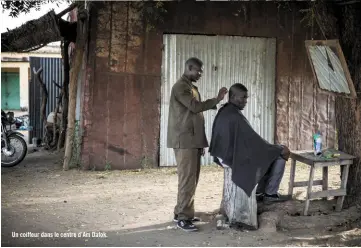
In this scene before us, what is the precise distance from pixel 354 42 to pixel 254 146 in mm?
1787

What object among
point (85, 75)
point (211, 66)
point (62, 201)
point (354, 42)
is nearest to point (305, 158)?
point (354, 42)

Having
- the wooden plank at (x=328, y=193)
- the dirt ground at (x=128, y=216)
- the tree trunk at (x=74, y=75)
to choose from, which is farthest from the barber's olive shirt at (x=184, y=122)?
the tree trunk at (x=74, y=75)

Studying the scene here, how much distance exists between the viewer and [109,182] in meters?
8.16

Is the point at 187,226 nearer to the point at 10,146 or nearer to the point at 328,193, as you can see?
the point at 328,193

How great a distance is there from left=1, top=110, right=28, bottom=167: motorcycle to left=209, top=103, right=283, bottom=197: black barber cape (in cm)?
534

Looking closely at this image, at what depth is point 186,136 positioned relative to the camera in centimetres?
538

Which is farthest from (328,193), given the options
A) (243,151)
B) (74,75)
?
(74,75)

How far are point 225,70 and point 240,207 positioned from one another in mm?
4619

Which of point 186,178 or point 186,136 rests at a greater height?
point 186,136

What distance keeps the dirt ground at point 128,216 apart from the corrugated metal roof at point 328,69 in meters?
1.47

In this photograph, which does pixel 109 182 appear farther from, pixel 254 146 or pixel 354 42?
pixel 354 42

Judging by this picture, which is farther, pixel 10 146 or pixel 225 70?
pixel 225 70

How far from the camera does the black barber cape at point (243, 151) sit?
212 inches

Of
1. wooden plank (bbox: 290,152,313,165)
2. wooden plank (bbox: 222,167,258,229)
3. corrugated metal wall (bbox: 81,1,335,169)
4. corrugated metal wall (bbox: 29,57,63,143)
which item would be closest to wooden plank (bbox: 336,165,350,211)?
wooden plank (bbox: 290,152,313,165)
